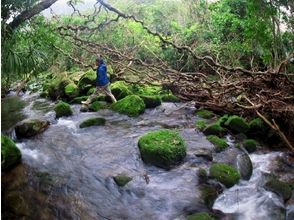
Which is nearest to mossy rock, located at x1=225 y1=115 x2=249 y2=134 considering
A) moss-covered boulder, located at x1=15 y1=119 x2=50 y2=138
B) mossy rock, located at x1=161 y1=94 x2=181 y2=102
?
mossy rock, located at x1=161 y1=94 x2=181 y2=102

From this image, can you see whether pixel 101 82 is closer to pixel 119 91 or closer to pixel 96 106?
pixel 96 106

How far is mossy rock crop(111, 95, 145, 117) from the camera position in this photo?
1141 cm

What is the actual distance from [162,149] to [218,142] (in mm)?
1883

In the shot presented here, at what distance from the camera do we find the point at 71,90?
555 inches

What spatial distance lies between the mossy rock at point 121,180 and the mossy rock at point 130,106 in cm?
459

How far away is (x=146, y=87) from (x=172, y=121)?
13.4ft

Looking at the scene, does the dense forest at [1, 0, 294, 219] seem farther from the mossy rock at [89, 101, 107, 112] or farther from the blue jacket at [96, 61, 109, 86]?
the blue jacket at [96, 61, 109, 86]

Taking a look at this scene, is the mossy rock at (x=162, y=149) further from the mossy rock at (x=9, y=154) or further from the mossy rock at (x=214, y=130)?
the mossy rock at (x=9, y=154)

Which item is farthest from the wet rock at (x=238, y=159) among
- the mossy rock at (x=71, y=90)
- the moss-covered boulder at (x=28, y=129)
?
the mossy rock at (x=71, y=90)

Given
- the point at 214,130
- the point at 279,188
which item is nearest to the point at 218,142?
the point at 214,130

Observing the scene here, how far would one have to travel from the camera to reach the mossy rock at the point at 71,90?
547 inches

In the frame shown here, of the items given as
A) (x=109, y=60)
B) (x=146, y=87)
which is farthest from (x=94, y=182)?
(x=109, y=60)

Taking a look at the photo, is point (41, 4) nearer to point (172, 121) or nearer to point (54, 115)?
point (54, 115)

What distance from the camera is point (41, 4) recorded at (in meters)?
8.16
